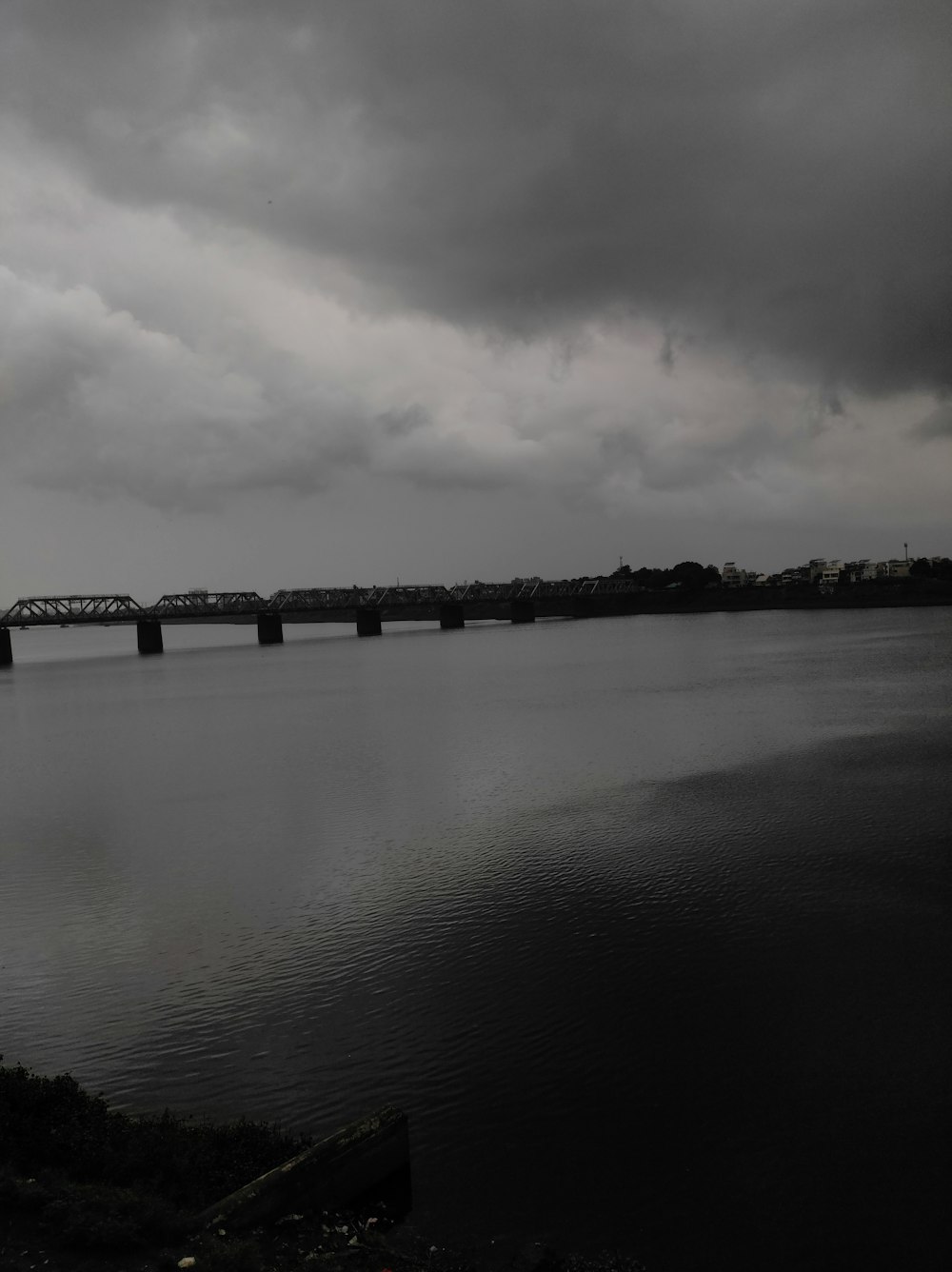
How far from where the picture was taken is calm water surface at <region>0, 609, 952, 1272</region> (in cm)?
993

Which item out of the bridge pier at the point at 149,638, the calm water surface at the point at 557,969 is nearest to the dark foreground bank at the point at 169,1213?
the calm water surface at the point at 557,969

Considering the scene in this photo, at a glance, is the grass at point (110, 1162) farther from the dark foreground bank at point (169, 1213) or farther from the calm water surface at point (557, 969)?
the calm water surface at point (557, 969)

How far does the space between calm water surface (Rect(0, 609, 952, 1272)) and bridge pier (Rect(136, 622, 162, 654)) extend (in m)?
155

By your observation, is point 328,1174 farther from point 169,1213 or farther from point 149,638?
point 149,638

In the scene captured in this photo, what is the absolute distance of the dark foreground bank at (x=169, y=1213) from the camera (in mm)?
7773

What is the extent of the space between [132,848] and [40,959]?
9512 millimetres

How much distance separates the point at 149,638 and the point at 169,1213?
193538 mm

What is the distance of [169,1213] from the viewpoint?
27.1 ft

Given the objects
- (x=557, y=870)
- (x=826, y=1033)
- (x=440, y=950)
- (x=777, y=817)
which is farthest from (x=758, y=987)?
(x=777, y=817)

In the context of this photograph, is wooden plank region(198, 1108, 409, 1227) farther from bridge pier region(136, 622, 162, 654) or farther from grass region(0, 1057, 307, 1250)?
bridge pier region(136, 622, 162, 654)

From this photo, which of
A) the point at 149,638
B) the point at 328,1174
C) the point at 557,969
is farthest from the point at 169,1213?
the point at 149,638

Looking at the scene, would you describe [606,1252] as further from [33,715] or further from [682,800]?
[33,715]

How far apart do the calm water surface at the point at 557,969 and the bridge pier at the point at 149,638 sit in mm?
154753

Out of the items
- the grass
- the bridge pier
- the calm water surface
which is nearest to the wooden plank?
the grass
